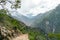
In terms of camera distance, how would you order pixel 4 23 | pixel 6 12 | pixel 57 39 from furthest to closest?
pixel 57 39 < pixel 4 23 < pixel 6 12

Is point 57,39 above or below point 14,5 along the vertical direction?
below

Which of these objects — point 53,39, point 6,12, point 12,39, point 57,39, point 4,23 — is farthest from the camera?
point 53,39

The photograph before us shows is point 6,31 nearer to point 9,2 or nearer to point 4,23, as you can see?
point 4,23

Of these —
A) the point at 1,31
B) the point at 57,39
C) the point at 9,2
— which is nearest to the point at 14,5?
the point at 9,2

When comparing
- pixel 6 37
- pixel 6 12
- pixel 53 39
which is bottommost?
pixel 53 39

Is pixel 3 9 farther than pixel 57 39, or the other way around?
pixel 57 39

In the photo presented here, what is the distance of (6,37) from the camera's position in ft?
117

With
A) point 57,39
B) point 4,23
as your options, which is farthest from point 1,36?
point 57,39

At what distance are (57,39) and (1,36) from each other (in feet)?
231

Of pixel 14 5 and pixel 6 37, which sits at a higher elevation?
pixel 14 5

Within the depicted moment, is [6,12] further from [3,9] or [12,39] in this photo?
[12,39]

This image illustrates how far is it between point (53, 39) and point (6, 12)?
8423cm

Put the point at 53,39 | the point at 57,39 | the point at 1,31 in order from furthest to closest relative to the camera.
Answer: the point at 53,39 < the point at 57,39 < the point at 1,31

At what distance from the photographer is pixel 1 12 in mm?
27359
